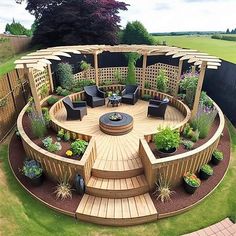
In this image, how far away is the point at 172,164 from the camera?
5672 millimetres

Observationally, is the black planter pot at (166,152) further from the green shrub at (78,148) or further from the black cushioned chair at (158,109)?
the black cushioned chair at (158,109)

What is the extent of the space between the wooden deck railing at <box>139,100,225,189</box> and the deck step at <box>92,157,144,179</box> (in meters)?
0.26

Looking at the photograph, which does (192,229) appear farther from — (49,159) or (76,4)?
(76,4)

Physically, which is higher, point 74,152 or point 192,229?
point 74,152

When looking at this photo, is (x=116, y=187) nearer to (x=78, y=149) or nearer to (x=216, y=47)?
(x=78, y=149)

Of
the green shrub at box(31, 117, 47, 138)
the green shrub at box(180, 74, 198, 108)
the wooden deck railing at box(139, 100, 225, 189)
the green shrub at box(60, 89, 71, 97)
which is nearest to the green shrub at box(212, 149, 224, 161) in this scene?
the wooden deck railing at box(139, 100, 225, 189)

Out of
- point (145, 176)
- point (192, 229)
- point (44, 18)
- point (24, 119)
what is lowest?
point (192, 229)

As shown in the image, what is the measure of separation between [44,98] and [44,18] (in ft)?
29.4

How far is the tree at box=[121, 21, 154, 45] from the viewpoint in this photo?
16.7m

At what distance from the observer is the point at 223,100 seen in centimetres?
1012

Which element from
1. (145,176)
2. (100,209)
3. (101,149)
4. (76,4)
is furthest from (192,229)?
(76,4)

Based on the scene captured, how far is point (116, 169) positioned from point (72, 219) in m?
1.71

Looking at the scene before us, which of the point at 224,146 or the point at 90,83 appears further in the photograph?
the point at 90,83

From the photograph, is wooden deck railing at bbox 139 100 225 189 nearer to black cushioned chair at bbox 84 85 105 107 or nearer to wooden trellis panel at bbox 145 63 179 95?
black cushioned chair at bbox 84 85 105 107
